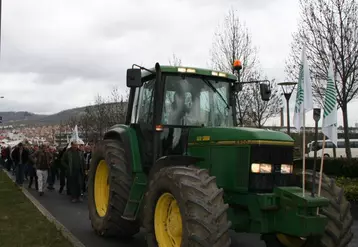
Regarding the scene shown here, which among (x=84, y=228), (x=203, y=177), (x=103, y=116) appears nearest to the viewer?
(x=203, y=177)

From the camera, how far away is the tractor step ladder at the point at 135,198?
6738mm

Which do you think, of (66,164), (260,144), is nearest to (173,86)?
(260,144)

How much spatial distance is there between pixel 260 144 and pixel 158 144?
164cm

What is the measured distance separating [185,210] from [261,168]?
117cm

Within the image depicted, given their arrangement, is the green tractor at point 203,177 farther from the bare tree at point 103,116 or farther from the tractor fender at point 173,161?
the bare tree at point 103,116

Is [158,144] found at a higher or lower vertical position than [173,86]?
lower

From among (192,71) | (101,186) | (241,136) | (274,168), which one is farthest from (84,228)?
(274,168)

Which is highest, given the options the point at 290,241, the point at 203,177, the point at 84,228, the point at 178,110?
the point at 178,110

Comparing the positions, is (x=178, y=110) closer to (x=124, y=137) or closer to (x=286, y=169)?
(x=124, y=137)

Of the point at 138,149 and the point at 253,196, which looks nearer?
the point at 253,196

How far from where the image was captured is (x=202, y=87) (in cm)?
689

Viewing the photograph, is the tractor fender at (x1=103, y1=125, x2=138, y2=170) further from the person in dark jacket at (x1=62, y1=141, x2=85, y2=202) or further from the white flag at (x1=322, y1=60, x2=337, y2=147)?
the person in dark jacket at (x1=62, y1=141, x2=85, y2=202)

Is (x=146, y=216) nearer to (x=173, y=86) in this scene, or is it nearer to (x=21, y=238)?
(x=173, y=86)

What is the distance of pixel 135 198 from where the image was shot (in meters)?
6.88
